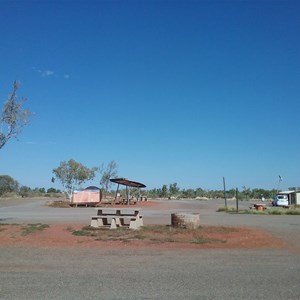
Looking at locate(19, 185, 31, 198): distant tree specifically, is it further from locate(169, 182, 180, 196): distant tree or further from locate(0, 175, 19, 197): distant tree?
locate(169, 182, 180, 196): distant tree

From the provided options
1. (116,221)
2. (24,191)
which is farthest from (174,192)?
(116,221)

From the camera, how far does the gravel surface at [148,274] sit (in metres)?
6.58

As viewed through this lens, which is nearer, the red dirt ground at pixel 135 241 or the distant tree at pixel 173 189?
the red dirt ground at pixel 135 241

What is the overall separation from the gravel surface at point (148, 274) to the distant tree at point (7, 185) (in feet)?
274

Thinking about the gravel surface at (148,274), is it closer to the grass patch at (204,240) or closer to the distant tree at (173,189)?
the grass patch at (204,240)

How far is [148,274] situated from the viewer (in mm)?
8016

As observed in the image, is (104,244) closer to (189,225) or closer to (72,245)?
(72,245)

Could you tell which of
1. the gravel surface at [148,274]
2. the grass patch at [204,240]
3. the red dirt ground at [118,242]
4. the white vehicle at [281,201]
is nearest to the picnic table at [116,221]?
the red dirt ground at [118,242]

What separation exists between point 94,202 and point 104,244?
3643 cm

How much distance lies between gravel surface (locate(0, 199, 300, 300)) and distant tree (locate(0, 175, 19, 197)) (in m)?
83.7

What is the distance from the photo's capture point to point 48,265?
8.92m

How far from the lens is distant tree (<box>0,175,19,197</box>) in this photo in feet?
296

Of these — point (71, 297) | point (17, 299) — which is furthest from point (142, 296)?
point (17, 299)

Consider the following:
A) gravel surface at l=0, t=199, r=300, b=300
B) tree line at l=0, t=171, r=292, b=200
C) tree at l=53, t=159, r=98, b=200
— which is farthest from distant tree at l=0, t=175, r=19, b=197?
gravel surface at l=0, t=199, r=300, b=300
